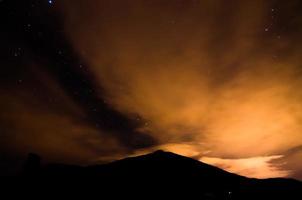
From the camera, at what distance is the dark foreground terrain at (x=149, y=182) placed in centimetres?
1105

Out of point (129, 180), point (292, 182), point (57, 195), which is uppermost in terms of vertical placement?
point (292, 182)

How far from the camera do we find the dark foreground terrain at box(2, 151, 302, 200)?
36.2 feet

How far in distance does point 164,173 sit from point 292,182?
549 cm

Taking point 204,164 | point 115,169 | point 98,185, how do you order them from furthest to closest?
point 204,164 < point 115,169 < point 98,185

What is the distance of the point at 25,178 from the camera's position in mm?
11656

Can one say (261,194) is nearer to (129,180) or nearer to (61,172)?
(129,180)

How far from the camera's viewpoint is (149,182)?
11484 mm

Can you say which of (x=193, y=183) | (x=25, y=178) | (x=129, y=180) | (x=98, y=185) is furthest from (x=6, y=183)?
(x=193, y=183)

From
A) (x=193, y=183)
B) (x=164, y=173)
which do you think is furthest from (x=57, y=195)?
(x=193, y=183)

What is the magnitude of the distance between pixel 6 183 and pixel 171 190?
6190mm

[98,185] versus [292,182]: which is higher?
[292,182]

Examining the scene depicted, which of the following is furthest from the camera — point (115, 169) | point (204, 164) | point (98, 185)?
point (204, 164)

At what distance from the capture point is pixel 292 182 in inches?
503

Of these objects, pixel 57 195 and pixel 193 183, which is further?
pixel 193 183
